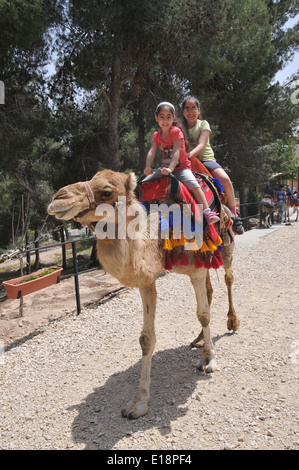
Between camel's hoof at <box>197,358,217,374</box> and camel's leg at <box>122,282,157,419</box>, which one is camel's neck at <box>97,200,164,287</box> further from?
camel's hoof at <box>197,358,217,374</box>

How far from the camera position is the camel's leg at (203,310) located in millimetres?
3494

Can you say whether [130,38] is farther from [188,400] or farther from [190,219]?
[188,400]

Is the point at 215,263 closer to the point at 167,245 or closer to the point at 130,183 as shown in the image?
the point at 167,245

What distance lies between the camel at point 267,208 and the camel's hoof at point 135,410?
13759 millimetres

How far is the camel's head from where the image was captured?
222 cm

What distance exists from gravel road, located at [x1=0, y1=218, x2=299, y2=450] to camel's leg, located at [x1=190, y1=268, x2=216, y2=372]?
0.13 meters

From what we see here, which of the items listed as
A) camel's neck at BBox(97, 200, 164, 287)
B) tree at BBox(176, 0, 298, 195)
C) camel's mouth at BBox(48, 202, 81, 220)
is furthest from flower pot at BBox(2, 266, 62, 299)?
tree at BBox(176, 0, 298, 195)

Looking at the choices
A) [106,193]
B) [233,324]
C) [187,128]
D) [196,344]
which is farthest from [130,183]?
[233,324]

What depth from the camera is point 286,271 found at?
25.3 feet

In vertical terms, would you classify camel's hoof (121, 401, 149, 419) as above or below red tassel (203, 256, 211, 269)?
below

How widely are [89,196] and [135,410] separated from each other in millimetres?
1892

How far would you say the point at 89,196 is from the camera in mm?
2357

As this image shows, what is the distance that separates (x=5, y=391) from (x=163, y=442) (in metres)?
1.91
